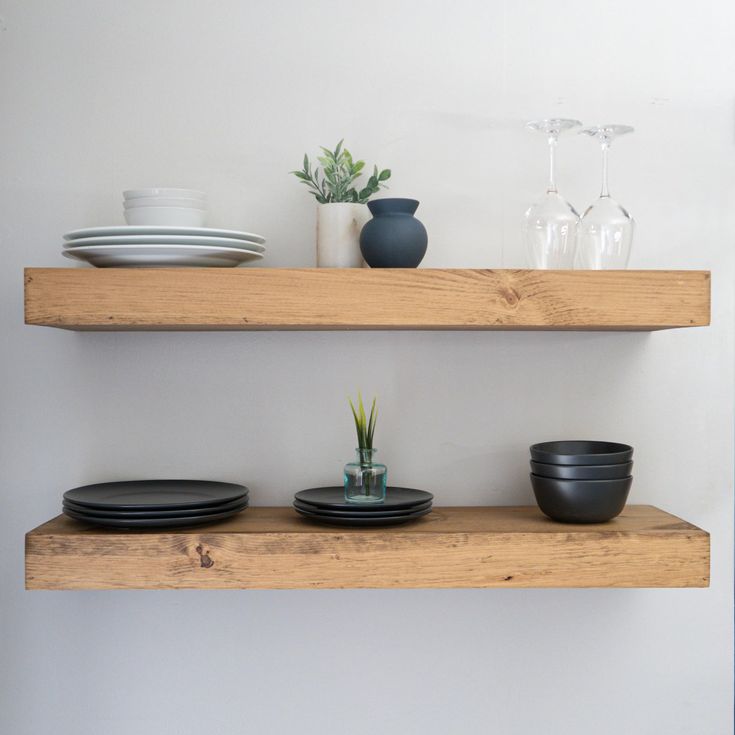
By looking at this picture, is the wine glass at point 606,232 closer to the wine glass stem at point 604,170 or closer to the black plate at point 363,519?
the wine glass stem at point 604,170

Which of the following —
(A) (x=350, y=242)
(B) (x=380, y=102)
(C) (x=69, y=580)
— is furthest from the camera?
(B) (x=380, y=102)

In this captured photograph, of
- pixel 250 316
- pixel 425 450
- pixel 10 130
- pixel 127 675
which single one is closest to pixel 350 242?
pixel 250 316

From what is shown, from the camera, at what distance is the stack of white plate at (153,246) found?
1221mm

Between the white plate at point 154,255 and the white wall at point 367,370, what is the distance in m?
0.20

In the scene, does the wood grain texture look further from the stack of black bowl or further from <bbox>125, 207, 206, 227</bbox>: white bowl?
<bbox>125, 207, 206, 227</bbox>: white bowl

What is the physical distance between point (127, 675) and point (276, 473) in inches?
16.4

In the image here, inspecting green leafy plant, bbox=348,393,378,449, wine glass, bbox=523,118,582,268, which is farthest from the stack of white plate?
wine glass, bbox=523,118,582,268

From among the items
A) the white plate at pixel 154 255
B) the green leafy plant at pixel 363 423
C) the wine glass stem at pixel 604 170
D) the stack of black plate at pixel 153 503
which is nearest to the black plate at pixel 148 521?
the stack of black plate at pixel 153 503

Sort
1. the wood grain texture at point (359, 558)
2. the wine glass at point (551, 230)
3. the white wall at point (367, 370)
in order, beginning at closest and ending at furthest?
the wood grain texture at point (359, 558) → the wine glass at point (551, 230) → the white wall at point (367, 370)

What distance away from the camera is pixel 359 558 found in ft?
3.97

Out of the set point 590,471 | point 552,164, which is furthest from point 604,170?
point 590,471

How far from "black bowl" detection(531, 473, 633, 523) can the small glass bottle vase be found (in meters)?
0.24

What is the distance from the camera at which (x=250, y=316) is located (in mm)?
1207

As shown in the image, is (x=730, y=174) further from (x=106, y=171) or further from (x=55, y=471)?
(x=55, y=471)
